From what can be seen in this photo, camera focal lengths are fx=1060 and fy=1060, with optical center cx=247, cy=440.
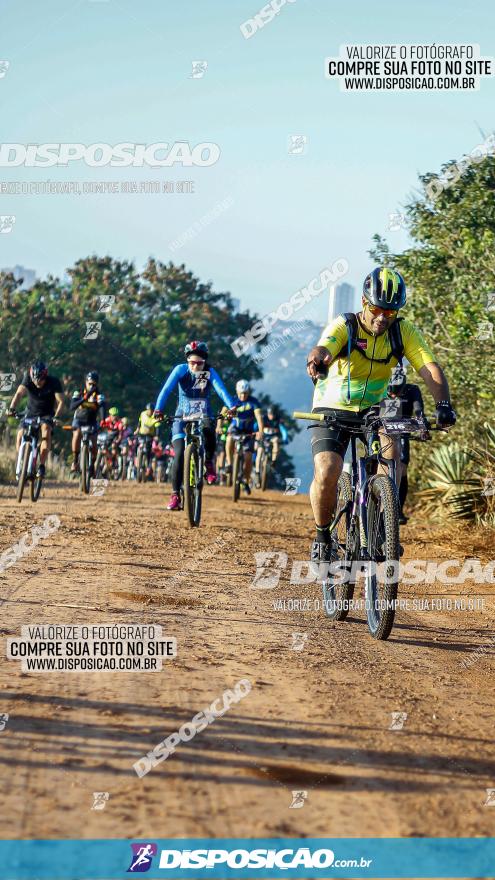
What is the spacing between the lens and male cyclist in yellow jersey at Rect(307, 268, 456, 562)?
7.28 meters

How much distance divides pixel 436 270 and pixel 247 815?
15615 millimetres

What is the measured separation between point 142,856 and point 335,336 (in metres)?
4.50

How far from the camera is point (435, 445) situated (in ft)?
59.6

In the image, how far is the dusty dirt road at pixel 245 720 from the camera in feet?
12.1

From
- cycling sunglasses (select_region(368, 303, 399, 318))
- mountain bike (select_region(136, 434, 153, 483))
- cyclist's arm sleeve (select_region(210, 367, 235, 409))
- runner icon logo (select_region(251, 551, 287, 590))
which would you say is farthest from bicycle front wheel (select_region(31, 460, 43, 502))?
mountain bike (select_region(136, 434, 153, 483))

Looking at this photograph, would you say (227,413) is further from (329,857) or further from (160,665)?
(329,857)

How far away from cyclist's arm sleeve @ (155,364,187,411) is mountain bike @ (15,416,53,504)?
3.42 metres

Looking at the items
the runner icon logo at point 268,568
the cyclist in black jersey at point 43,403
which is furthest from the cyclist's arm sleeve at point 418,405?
the cyclist in black jersey at point 43,403

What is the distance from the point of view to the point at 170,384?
13320 mm

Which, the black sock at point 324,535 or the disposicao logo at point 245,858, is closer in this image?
the disposicao logo at point 245,858

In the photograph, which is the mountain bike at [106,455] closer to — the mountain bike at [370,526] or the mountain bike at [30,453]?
the mountain bike at [30,453]

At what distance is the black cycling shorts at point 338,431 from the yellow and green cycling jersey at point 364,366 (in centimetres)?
10

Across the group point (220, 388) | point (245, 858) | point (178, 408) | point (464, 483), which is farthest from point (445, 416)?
point (464, 483)

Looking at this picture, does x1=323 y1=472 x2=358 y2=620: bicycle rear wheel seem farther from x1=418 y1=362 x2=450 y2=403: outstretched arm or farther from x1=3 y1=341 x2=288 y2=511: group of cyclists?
x1=3 y1=341 x2=288 y2=511: group of cyclists
